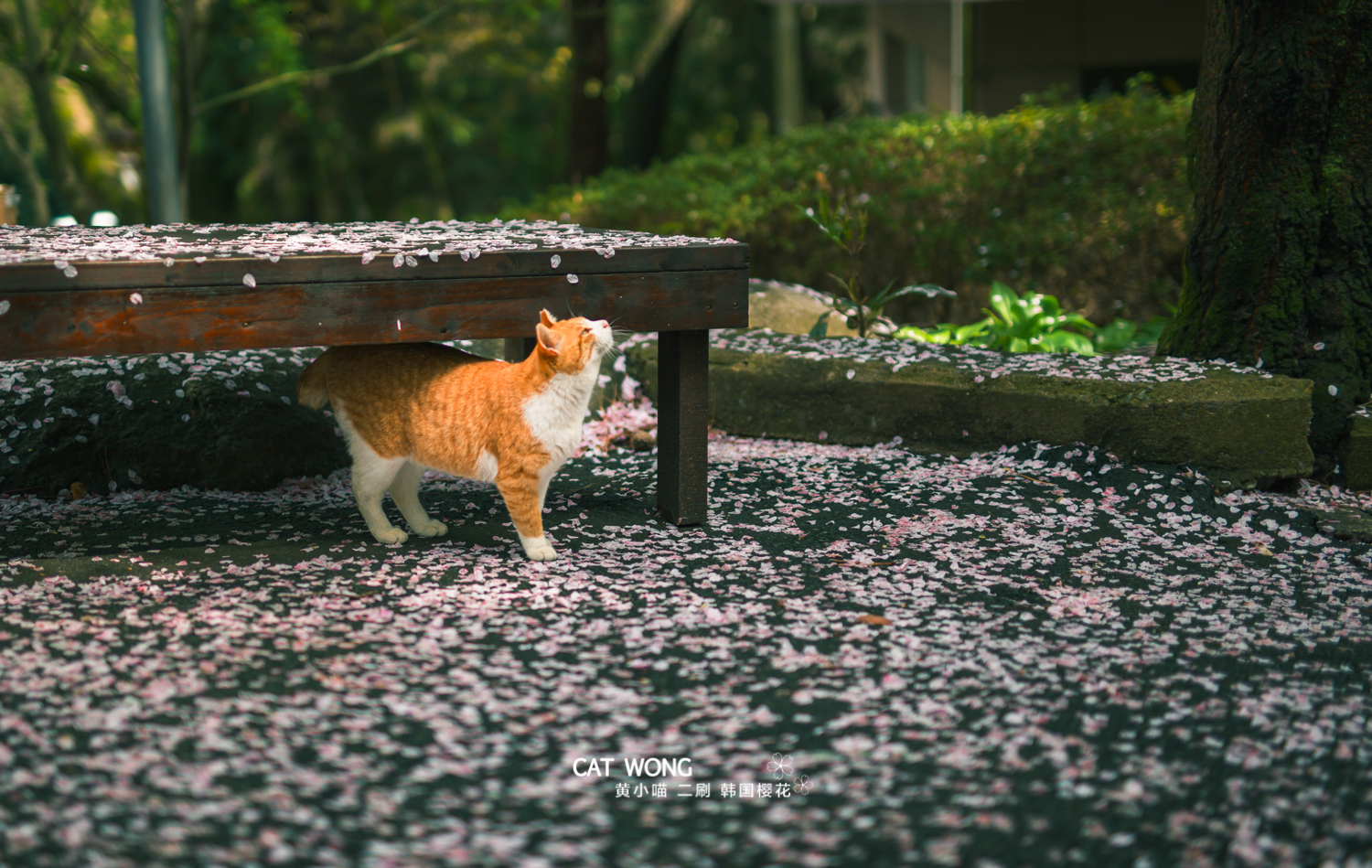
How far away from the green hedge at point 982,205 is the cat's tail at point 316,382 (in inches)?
159

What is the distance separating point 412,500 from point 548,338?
90 centimetres

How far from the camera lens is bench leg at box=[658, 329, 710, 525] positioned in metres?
4.12

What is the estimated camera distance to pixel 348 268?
3.53 meters

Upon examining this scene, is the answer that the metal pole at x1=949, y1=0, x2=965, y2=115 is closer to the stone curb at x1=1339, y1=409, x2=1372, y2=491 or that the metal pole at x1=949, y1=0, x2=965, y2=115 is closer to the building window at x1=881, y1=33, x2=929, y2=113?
the building window at x1=881, y1=33, x2=929, y2=113

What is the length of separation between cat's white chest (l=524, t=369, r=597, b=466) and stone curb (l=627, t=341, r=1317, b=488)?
75.7 inches

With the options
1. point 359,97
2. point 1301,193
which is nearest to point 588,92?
point 359,97

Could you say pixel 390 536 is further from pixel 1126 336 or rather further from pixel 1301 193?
pixel 1126 336

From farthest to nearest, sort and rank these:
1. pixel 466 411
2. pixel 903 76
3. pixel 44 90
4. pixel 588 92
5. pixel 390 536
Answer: pixel 903 76 < pixel 588 92 < pixel 44 90 < pixel 390 536 < pixel 466 411

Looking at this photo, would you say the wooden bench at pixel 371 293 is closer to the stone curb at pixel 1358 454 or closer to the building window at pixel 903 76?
the stone curb at pixel 1358 454

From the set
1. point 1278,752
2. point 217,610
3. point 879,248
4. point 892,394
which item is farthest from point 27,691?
point 879,248

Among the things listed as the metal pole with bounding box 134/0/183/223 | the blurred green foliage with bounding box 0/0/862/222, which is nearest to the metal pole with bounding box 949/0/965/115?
the blurred green foliage with bounding box 0/0/862/222

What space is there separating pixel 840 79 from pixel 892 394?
1426cm

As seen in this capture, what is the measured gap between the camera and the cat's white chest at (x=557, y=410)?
3.71 metres

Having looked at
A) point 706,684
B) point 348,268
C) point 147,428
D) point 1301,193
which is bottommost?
point 706,684
